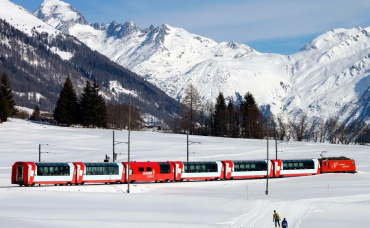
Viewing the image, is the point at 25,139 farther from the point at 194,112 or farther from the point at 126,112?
the point at 126,112

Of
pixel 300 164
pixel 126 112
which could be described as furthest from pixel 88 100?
pixel 300 164

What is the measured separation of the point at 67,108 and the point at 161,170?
79541mm

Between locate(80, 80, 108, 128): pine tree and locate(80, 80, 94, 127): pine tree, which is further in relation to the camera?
locate(80, 80, 108, 128): pine tree

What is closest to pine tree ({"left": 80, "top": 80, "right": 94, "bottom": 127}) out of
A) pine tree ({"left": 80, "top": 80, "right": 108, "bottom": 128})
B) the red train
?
pine tree ({"left": 80, "top": 80, "right": 108, "bottom": 128})

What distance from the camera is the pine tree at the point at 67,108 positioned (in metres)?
137

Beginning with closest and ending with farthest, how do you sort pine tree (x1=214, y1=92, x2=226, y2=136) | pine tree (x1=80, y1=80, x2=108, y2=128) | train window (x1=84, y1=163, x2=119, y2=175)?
train window (x1=84, y1=163, x2=119, y2=175) → pine tree (x1=80, y1=80, x2=108, y2=128) → pine tree (x1=214, y1=92, x2=226, y2=136)

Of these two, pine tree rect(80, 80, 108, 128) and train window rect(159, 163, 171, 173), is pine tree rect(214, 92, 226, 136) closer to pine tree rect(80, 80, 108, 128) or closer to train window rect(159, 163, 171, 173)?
pine tree rect(80, 80, 108, 128)

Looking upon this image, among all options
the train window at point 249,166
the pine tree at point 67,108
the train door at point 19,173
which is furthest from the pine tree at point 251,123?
the train door at point 19,173

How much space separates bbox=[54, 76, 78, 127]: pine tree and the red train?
77429 millimetres

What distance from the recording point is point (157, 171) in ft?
210

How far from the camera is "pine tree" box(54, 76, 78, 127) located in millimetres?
136750

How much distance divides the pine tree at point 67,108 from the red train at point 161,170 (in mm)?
77429

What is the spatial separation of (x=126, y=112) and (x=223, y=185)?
11615 cm

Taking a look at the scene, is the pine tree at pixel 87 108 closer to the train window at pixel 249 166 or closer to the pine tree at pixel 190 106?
the pine tree at pixel 190 106
